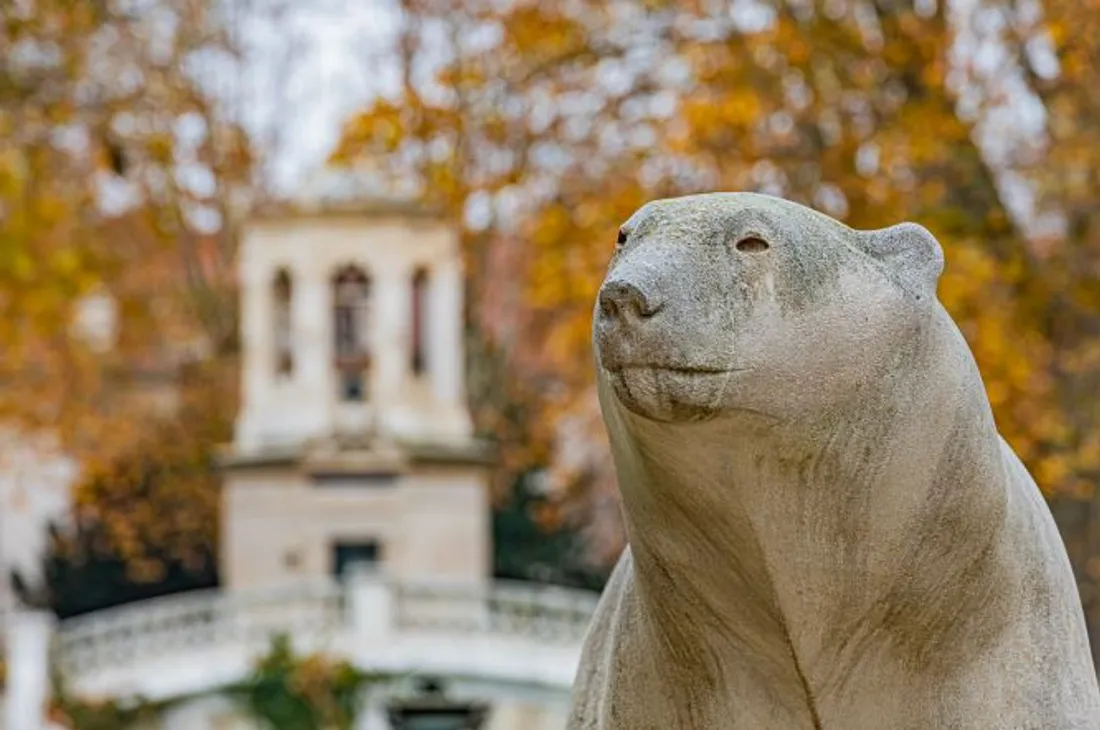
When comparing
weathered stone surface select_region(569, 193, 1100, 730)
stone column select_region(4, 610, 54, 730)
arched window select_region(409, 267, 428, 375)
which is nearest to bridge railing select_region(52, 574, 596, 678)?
stone column select_region(4, 610, 54, 730)

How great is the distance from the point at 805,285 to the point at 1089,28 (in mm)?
13605

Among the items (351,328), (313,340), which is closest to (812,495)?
(313,340)

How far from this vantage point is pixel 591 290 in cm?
1864

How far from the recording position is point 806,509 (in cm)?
400

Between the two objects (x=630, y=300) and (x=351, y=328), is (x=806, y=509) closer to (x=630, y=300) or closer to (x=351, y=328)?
(x=630, y=300)

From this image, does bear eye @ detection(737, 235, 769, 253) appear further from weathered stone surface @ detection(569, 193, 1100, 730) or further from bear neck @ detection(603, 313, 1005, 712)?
bear neck @ detection(603, 313, 1005, 712)

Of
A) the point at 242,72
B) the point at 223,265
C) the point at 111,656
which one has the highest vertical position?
the point at 242,72

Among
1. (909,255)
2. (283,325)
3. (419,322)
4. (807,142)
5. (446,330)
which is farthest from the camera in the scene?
(283,325)

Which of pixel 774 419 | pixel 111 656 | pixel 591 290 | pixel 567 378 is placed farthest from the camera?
pixel 567 378

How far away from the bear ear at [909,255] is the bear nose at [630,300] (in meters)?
0.39

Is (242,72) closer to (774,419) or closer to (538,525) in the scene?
A: (538,525)

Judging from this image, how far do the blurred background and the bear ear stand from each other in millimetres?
12208

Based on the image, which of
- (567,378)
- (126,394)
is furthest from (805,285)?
(126,394)

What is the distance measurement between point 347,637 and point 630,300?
26.4 metres
